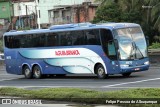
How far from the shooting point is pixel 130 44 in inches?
1013

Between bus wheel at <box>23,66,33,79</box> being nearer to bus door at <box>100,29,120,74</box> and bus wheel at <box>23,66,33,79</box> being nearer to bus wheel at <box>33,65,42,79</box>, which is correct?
bus wheel at <box>33,65,42,79</box>

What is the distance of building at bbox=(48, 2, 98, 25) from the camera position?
7219cm

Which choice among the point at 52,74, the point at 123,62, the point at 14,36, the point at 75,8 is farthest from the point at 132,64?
the point at 75,8

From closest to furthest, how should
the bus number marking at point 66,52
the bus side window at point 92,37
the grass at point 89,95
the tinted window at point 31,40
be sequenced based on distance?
the grass at point 89,95
the bus side window at point 92,37
the bus number marking at point 66,52
the tinted window at point 31,40

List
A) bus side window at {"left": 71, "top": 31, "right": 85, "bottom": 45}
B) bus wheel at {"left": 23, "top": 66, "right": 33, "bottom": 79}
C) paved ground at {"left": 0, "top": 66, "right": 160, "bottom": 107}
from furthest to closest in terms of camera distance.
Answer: bus wheel at {"left": 23, "top": 66, "right": 33, "bottom": 79} → bus side window at {"left": 71, "top": 31, "right": 85, "bottom": 45} → paved ground at {"left": 0, "top": 66, "right": 160, "bottom": 107}

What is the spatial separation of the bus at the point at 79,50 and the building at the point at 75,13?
3989cm

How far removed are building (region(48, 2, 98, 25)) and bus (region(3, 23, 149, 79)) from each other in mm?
39892

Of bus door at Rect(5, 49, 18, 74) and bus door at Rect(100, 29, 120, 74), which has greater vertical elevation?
bus door at Rect(100, 29, 120, 74)

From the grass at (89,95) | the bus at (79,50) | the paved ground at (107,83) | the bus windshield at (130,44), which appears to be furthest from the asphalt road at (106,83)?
the grass at (89,95)

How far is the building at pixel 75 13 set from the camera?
72.2 m

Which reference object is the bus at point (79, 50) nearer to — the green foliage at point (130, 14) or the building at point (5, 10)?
the green foliage at point (130, 14)

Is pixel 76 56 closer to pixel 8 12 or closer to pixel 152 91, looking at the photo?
pixel 152 91

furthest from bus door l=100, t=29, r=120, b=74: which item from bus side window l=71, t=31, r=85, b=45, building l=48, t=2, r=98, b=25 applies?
building l=48, t=2, r=98, b=25

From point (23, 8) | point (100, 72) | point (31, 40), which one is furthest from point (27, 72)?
point (23, 8)
